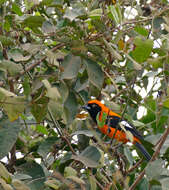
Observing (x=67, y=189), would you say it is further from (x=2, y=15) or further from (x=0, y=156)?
(x=2, y=15)

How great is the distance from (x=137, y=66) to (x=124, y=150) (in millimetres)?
1038

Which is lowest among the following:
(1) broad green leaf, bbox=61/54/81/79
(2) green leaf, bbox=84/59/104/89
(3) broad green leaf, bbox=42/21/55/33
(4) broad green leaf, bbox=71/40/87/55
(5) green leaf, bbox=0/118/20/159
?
(5) green leaf, bbox=0/118/20/159

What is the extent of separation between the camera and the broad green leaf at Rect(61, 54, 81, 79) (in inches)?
91.2

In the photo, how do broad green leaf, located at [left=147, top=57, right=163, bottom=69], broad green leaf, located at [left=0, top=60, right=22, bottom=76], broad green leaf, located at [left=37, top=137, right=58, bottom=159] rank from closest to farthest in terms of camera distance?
broad green leaf, located at [left=147, top=57, right=163, bottom=69]
broad green leaf, located at [left=0, top=60, right=22, bottom=76]
broad green leaf, located at [left=37, top=137, right=58, bottom=159]

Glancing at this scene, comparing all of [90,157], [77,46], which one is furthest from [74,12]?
[90,157]

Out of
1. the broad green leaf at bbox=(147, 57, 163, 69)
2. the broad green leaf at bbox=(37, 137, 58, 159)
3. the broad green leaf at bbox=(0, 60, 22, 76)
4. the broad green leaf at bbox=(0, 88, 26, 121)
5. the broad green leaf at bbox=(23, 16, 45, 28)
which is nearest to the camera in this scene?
the broad green leaf at bbox=(0, 88, 26, 121)

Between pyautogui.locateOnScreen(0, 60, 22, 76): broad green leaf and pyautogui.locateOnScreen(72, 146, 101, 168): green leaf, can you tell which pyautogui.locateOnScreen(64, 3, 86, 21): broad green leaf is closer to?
pyautogui.locateOnScreen(0, 60, 22, 76): broad green leaf

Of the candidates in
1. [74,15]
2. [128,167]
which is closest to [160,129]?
[128,167]

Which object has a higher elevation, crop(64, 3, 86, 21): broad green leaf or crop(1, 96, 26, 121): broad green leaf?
crop(64, 3, 86, 21): broad green leaf

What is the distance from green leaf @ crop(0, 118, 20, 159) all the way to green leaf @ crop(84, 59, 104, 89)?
20.4 inches

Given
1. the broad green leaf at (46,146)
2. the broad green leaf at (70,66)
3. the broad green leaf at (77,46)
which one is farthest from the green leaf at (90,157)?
the broad green leaf at (77,46)

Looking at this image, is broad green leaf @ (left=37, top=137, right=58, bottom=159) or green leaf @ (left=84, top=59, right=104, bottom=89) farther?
broad green leaf @ (left=37, top=137, right=58, bottom=159)

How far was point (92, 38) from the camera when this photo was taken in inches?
98.9

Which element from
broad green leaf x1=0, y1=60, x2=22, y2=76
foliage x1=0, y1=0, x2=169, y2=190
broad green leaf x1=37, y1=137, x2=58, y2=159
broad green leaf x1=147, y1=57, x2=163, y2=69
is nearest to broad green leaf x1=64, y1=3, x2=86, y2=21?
foliage x1=0, y1=0, x2=169, y2=190
